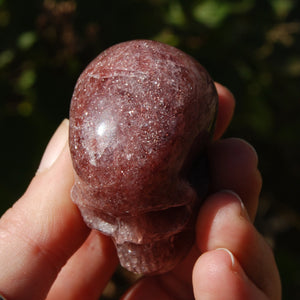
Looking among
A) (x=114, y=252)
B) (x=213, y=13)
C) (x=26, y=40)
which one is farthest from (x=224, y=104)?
(x=26, y=40)

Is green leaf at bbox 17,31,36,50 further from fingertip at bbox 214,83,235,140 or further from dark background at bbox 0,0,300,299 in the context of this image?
fingertip at bbox 214,83,235,140

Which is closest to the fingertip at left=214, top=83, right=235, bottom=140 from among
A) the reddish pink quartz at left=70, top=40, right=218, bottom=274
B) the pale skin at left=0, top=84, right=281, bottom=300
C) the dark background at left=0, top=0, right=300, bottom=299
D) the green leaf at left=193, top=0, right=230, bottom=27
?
the pale skin at left=0, top=84, right=281, bottom=300

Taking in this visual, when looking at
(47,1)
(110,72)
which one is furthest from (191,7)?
(110,72)

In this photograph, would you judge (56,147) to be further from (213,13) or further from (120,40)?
(213,13)

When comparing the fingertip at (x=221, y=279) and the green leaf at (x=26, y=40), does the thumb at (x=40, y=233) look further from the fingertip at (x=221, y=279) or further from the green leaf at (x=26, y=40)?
the green leaf at (x=26, y=40)

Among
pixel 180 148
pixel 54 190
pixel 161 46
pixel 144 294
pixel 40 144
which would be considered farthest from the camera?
pixel 40 144

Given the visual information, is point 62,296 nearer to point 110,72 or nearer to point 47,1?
point 110,72
